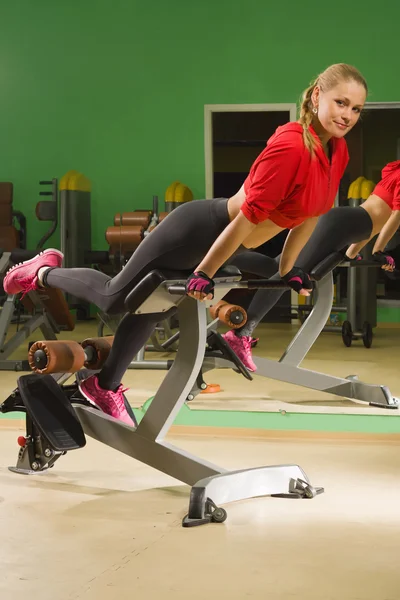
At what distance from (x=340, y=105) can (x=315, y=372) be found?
199 centimetres

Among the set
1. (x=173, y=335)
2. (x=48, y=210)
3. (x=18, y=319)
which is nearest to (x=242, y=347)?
(x=173, y=335)

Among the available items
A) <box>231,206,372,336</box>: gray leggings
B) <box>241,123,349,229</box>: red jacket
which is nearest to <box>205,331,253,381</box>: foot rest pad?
<box>231,206,372,336</box>: gray leggings

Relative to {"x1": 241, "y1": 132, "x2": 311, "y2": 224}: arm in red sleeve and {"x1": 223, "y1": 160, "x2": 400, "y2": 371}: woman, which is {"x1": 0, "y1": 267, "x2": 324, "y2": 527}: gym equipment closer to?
{"x1": 241, "y1": 132, "x2": 311, "y2": 224}: arm in red sleeve

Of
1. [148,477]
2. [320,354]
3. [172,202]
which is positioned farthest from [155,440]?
[172,202]

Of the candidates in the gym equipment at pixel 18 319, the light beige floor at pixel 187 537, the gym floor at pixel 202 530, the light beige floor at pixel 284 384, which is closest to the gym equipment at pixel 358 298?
the light beige floor at pixel 284 384

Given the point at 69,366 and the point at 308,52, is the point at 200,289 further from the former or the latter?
the point at 308,52

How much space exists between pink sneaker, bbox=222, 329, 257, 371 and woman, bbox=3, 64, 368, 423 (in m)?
1.18

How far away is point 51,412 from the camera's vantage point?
3.05m

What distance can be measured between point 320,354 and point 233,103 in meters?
2.96

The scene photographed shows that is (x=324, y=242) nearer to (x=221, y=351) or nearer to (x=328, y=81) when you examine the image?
(x=221, y=351)

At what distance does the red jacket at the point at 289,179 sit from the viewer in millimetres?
2668

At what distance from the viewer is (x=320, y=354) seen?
242 inches

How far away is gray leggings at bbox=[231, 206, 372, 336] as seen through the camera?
4301mm

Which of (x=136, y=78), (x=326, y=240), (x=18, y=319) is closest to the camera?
(x=326, y=240)
